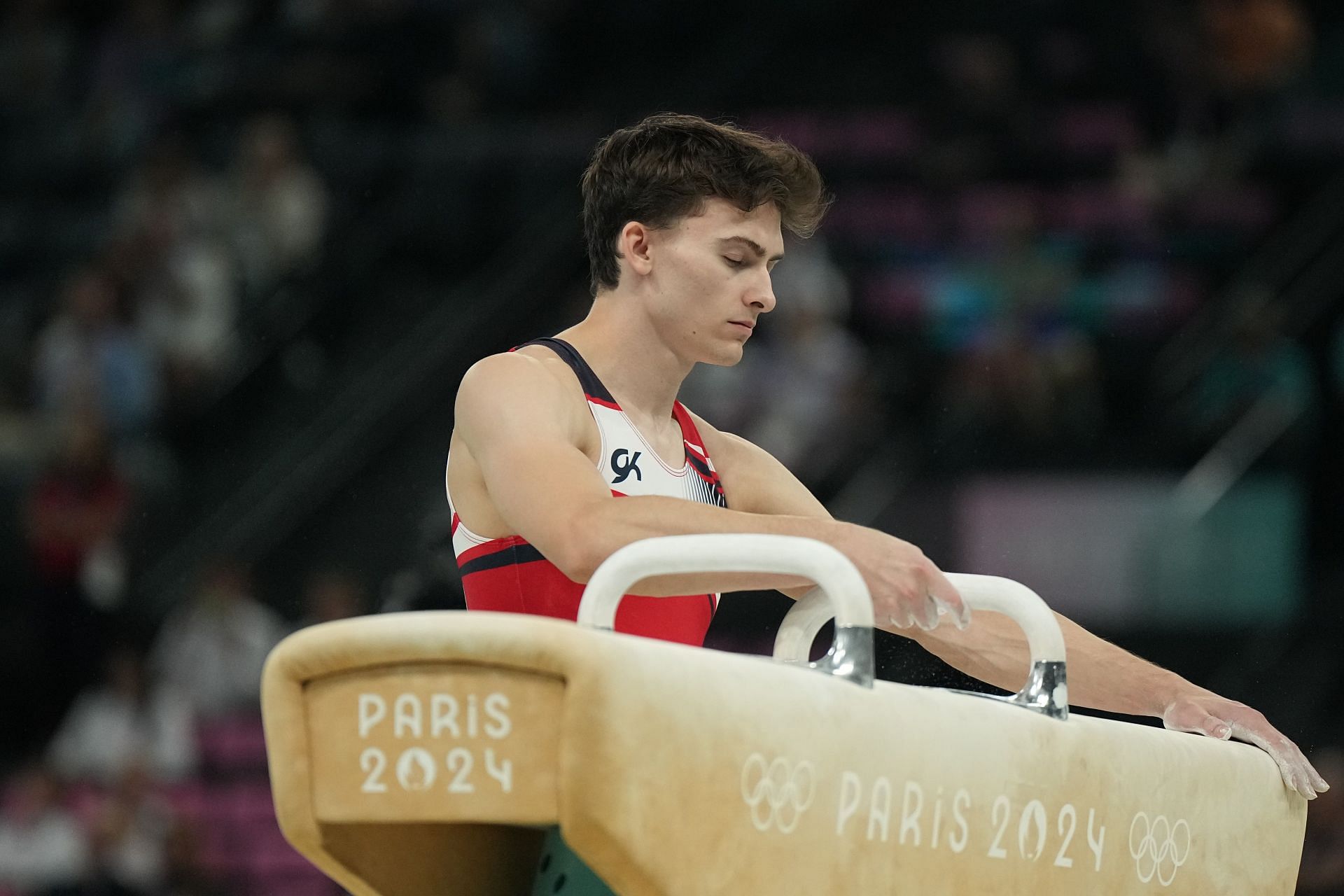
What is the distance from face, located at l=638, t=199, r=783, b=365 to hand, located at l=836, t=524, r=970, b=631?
76cm

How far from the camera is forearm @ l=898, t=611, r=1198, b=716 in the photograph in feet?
9.52

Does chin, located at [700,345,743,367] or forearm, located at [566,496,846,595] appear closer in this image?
forearm, located at [566,496,846,595]

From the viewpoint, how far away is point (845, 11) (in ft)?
36.5

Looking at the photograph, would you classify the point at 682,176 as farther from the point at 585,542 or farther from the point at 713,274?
the point at 585,542

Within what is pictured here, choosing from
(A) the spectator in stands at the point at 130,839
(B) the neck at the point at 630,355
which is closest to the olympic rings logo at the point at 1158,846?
(B) the neck at the point at 630,355

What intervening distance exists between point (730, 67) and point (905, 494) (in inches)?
174

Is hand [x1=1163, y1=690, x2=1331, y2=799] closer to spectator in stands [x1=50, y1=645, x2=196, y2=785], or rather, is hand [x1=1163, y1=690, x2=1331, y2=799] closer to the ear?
the ear

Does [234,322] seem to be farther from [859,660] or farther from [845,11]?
[859,660]

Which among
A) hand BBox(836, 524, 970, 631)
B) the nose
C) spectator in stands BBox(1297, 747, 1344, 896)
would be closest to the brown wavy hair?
the nose

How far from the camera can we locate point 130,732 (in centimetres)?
727

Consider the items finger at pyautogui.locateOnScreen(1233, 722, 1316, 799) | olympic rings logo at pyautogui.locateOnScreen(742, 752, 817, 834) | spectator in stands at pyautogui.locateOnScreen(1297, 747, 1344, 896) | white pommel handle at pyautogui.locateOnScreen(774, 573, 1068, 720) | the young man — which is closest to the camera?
olympic rings logo at pyautogui.locateOnScreen(742, 752, 817, 834)

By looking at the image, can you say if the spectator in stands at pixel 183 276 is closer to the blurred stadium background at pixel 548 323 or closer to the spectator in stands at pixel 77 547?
the blurred stadium background at pixel 548 323

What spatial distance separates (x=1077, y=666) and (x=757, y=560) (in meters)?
1.21

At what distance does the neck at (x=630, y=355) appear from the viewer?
2.81m
